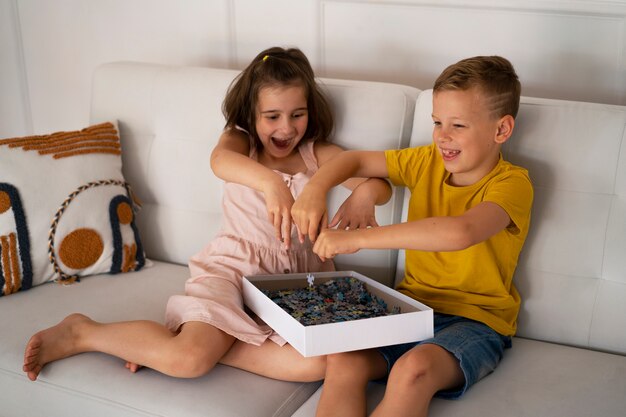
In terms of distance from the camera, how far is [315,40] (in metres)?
2.40

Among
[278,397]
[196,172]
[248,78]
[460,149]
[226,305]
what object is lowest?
[278,397]

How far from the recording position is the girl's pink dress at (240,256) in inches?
68.8

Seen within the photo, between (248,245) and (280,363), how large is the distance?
410 millimetres

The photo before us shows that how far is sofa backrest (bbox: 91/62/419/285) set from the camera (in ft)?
6.42

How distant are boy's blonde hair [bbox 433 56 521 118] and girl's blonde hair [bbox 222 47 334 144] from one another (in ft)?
1.25

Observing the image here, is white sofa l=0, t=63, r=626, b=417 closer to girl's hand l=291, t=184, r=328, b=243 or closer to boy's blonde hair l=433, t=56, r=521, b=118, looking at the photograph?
boy's blonde hair l=433, t=56, r=521, b=118

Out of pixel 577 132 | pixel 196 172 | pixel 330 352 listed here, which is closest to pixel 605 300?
pixel 577 132

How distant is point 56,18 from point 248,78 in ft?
4.58

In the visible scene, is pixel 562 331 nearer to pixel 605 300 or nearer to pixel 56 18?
pixel 605 300

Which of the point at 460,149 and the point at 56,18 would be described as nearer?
the point at 460,149

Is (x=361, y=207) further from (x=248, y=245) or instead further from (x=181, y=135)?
(x=181, y=135)

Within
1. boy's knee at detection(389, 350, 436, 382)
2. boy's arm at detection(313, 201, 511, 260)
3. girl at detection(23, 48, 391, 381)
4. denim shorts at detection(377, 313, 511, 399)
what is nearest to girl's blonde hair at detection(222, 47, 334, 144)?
girl at detection(23, 48, 391, 381)

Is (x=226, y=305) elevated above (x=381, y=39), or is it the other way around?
(x=381, y=39)

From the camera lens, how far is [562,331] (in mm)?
1750
